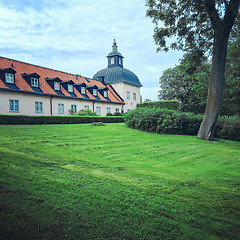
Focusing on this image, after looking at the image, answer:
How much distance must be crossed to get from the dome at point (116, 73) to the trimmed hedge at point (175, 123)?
80.6 feet

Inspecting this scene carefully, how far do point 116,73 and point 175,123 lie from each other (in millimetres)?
27472

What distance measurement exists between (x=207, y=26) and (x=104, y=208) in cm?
1512

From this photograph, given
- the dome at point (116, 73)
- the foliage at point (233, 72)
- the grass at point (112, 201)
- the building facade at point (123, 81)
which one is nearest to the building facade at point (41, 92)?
the building facade at point (123, 81)

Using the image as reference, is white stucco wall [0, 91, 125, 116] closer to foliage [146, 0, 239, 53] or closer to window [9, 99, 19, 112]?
window [9, 99, 19, 112]

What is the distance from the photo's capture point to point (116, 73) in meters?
40.7

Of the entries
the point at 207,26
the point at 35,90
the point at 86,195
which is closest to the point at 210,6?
the point at 207,26

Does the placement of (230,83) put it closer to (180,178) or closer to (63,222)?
(180,178)

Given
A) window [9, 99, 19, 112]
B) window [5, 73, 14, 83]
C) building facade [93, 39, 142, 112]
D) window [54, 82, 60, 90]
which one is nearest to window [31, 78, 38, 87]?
window [5, 73, 14, 83]

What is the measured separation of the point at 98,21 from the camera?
10102 millimetres

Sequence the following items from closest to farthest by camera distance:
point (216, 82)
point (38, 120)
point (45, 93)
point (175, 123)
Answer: point (216, 82) < point (175, 123) < point (38, 120) < point (45, 93)

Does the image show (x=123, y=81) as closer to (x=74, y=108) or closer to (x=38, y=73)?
(x=74, y=108)

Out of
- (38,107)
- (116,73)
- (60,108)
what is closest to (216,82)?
(60,108)

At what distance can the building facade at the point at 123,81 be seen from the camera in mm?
39594

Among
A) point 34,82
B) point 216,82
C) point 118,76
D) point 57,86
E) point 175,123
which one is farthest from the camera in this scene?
point 118,76
